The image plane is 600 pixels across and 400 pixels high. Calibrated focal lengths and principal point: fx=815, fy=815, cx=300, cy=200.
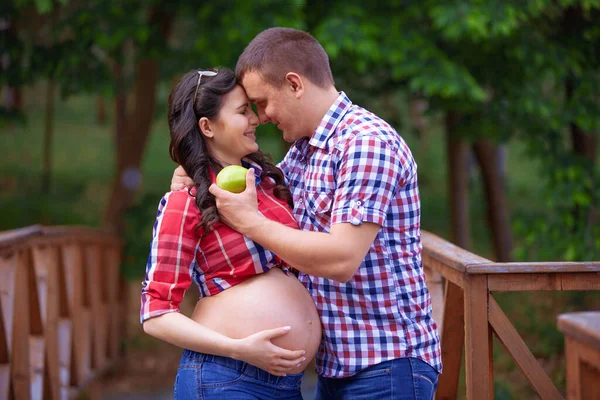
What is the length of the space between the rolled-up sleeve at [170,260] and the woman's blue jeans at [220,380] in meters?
0.19

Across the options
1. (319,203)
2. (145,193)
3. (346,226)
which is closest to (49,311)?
(319,203)

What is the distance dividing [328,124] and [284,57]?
0.26 metres

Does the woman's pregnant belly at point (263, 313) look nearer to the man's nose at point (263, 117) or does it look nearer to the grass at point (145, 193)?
the man's nose at point (263, 117)

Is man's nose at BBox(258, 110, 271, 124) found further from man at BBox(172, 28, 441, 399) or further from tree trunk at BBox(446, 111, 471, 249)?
tree trunk at BBox(446, 111, 471, 249)

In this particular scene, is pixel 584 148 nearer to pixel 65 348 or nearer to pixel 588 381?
pixel 65 348

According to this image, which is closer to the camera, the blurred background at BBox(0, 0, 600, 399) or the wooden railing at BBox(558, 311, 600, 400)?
the wooden railing at BBox(558, 311, 600, 400)

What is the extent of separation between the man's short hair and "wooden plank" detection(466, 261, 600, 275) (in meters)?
0.80

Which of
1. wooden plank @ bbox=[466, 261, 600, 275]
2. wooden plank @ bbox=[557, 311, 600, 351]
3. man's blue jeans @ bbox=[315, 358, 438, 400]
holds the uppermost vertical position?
wooden plank @ bbox=[557, 311, 600, 351]

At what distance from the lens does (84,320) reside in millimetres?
7102

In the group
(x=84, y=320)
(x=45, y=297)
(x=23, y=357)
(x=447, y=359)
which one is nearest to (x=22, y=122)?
(x=84, y=320)

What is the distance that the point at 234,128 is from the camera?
2.72 m

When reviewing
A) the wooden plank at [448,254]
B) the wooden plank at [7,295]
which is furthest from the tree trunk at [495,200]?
the wooden plank at [7,295]

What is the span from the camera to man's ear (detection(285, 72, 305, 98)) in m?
2.63

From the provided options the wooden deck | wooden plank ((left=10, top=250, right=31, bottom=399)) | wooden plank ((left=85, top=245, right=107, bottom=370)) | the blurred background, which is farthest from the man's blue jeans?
wooden plank ((left=85, top=245, right=107, bottom=370))
